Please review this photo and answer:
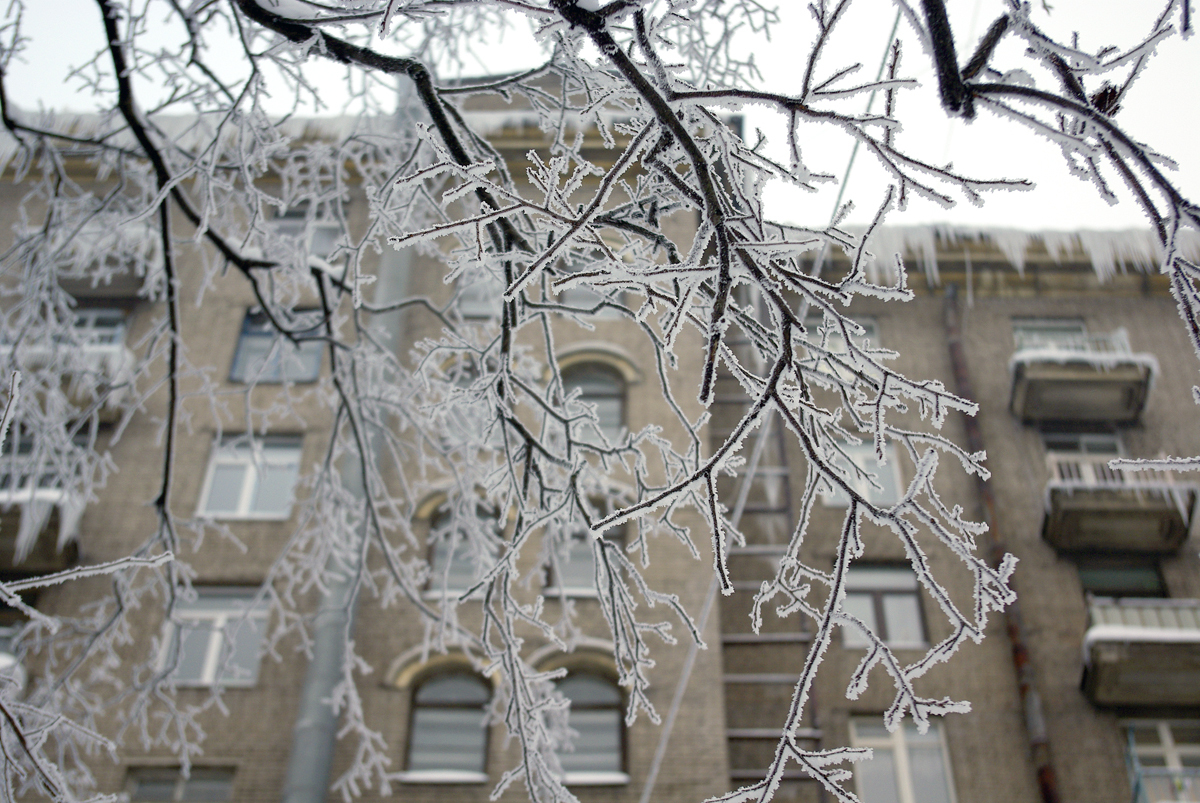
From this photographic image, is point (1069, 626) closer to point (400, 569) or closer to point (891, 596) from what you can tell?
point (891, 596)

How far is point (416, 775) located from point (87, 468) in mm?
5945

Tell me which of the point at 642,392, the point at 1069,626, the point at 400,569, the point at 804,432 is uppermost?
the point at 642,392

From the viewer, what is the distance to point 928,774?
10758mm

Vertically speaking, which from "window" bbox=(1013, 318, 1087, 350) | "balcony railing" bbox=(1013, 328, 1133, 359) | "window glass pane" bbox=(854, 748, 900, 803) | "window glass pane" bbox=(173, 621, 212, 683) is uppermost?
"window" bbox=(1013, 318, 1087, 350)

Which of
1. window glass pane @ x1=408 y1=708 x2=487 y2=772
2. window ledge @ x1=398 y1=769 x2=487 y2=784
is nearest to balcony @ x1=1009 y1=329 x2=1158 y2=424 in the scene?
window glass pane @ x1=408 y1=708 x2=487 y2=772

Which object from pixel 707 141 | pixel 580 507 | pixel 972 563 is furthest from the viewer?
pixel 580 507

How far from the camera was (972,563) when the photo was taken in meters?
1.91

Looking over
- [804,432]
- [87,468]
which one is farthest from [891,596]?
[804,432]

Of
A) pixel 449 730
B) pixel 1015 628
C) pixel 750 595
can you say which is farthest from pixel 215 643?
pixel 1015 628

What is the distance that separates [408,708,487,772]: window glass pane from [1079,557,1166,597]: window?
8771mm

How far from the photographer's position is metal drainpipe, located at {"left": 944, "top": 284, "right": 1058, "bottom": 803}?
10.4 meters

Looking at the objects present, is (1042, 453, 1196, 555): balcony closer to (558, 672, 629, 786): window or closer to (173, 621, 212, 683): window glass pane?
(558, 672, 629, 786): window

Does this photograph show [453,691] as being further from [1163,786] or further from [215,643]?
[1163,786]

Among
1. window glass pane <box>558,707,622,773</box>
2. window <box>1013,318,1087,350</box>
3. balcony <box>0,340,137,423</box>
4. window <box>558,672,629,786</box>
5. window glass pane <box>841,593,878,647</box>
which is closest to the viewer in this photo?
balcony <box>0,340,137,423</box>
